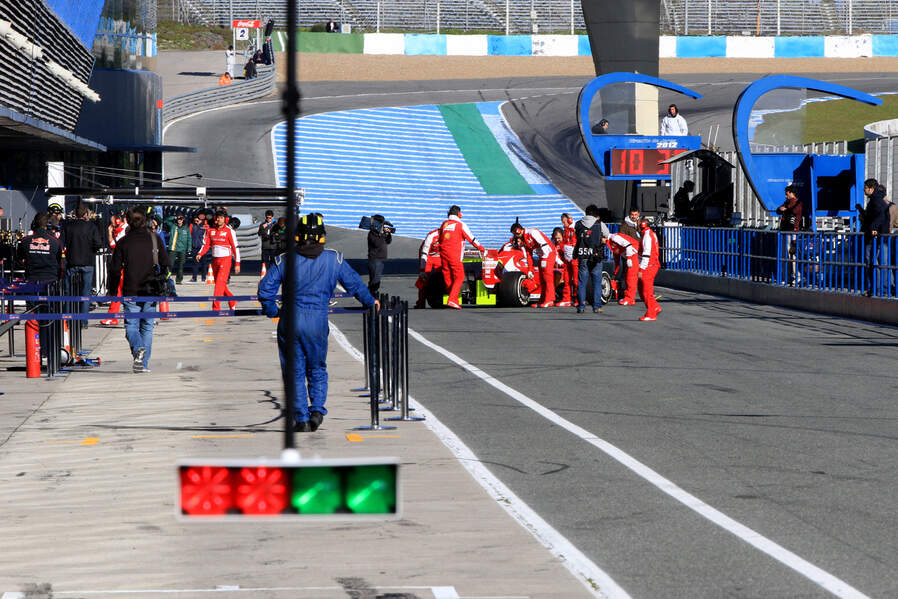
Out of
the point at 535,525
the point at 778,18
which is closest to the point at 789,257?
the point at 535,525

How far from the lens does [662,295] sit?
27953 millimetres

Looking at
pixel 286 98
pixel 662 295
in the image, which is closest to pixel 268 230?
pixel 662 295

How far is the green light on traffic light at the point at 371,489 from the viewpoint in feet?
10.6

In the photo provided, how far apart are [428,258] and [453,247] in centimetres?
91

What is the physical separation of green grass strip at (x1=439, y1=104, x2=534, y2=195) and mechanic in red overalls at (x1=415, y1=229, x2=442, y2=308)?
3119cm

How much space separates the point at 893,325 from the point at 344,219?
33239 mm

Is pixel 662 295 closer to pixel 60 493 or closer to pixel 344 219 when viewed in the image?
pixel 60 493

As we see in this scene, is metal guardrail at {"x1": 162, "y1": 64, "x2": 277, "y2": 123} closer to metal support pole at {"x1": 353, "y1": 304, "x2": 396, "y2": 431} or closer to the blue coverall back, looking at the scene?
metal support pole at {"x1": 353, "y1": 304, "x2": 396, "y2": 431}

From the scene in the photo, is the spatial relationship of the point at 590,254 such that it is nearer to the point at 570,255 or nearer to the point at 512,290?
the point at 570,255

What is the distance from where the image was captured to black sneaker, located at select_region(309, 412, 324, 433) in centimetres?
1045

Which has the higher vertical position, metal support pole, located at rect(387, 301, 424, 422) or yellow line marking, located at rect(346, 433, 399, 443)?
metal support pole, located at rect(387, 301, 424, 422)

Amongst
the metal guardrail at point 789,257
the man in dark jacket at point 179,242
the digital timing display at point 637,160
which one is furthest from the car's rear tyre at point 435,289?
the digital timing display at point 637,160

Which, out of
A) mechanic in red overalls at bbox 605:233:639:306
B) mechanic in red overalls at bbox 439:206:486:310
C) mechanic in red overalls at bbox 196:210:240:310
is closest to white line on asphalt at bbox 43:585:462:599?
mechanic in red overalls at bbox 439:206:486:310

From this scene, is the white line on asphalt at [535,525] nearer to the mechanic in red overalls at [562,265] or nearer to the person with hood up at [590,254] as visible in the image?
the person with hood up at [590,254]
